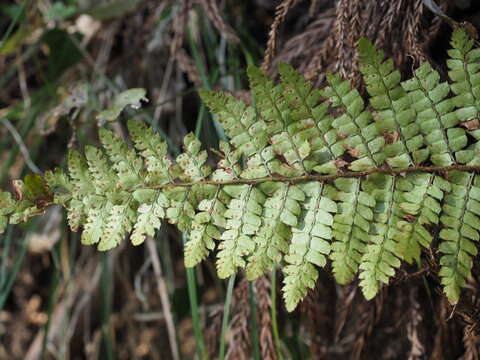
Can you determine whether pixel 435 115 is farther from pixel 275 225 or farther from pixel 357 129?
pixel 275 225

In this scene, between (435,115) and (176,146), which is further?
(176,146)

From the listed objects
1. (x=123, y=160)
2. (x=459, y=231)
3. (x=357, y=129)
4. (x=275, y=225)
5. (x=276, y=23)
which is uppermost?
(x=276, y=23)

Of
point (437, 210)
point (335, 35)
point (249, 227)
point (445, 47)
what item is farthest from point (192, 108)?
point (437, 210)

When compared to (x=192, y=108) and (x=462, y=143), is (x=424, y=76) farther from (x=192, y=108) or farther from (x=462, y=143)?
(x=192, y=108)

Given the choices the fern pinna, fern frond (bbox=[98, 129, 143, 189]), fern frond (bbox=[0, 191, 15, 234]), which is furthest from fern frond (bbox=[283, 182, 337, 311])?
fern frond (bbox=[0, 191, 15, 234])

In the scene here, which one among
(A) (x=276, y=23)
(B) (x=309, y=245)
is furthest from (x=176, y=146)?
(B) (x=309, y=245)

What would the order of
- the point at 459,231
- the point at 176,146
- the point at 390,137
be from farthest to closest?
the point at 176,146 → the point at 390,137 → the point at 459,231
